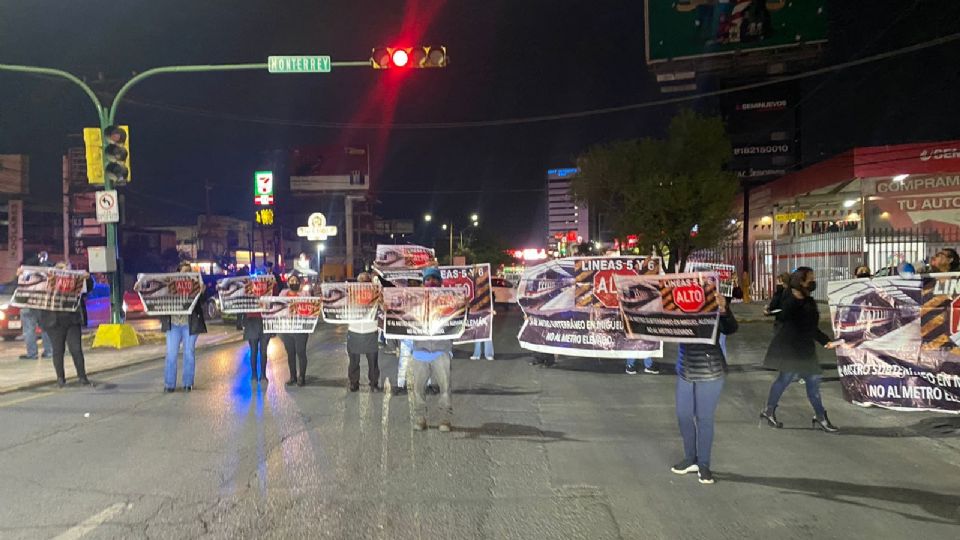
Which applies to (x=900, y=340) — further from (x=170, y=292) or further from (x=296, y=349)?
(x=170, y=292)

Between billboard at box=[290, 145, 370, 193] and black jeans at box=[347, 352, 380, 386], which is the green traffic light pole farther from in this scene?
billboard at box=[290, 145, 370, 193]

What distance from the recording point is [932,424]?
7.77m

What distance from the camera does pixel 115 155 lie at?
1459cm

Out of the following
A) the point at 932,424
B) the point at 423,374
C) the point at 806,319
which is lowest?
the point at 932,424

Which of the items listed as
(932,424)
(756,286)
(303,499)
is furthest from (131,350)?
(756,286)

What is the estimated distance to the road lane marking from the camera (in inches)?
179

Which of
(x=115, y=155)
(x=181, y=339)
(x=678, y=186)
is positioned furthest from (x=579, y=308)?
(x=678, y=186)

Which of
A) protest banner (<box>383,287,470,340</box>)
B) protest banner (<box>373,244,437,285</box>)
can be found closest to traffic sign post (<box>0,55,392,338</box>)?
protest banner (<box>373,244,437,285</box>)

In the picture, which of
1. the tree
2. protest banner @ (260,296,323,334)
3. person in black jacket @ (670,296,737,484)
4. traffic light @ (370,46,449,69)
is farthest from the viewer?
the tree

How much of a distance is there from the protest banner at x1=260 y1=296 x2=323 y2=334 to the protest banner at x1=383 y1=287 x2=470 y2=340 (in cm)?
274

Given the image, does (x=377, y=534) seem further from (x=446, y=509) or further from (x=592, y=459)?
(x=592, y=459)

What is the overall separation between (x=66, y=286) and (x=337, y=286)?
390cm

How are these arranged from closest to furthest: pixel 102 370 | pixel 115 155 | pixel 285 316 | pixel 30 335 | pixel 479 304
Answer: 1. pixel 285 316
2. pixel 479 304
3. pixel 102 370
4. pixel 30 335
5. pixel 115 155

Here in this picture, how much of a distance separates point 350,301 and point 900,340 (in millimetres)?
7015
